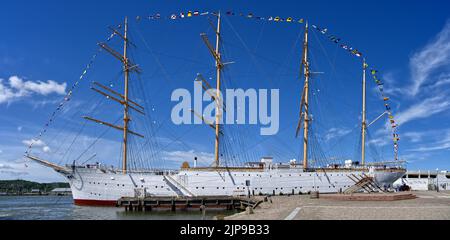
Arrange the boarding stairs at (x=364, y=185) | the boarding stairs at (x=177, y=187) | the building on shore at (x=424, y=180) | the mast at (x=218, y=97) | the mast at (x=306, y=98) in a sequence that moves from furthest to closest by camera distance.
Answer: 1. the building on shore at (x=424, y=180)
2. the mast at (x=306, y=98)
3. the mast at (x=218, y=97)
4. the boarding stairs at (x=177, y=187)
5. the boarding stairs at (x=364, y=185)

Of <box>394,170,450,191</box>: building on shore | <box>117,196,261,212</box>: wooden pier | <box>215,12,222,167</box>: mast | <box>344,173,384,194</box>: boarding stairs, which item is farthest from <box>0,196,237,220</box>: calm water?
<box>394,170,450,191</box>: building on shore

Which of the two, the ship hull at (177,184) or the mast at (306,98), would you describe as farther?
the mast at (306,98)

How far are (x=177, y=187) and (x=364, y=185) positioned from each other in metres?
21.2

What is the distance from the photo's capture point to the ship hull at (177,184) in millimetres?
45219

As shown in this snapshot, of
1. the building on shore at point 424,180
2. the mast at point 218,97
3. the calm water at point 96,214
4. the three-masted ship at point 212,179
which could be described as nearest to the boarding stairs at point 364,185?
the three-masted ship at point 212,179

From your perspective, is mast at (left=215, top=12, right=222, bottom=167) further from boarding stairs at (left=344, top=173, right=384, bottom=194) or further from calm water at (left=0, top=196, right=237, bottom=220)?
boarding stairs at (left=344, top=173, right=384, bottom=194)

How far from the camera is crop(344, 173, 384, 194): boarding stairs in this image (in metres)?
45.0

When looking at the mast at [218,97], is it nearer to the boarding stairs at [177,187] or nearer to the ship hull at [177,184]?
the ship hull at [177,184]

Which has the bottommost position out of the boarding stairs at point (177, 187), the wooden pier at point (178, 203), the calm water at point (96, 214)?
the calm water at point (96, 214)

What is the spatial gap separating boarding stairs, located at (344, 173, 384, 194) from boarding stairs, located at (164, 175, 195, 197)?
17.6 m

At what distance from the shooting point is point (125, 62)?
53.1m

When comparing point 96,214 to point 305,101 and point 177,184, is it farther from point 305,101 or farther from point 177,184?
point 305,101

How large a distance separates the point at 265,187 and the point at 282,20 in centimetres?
1930
